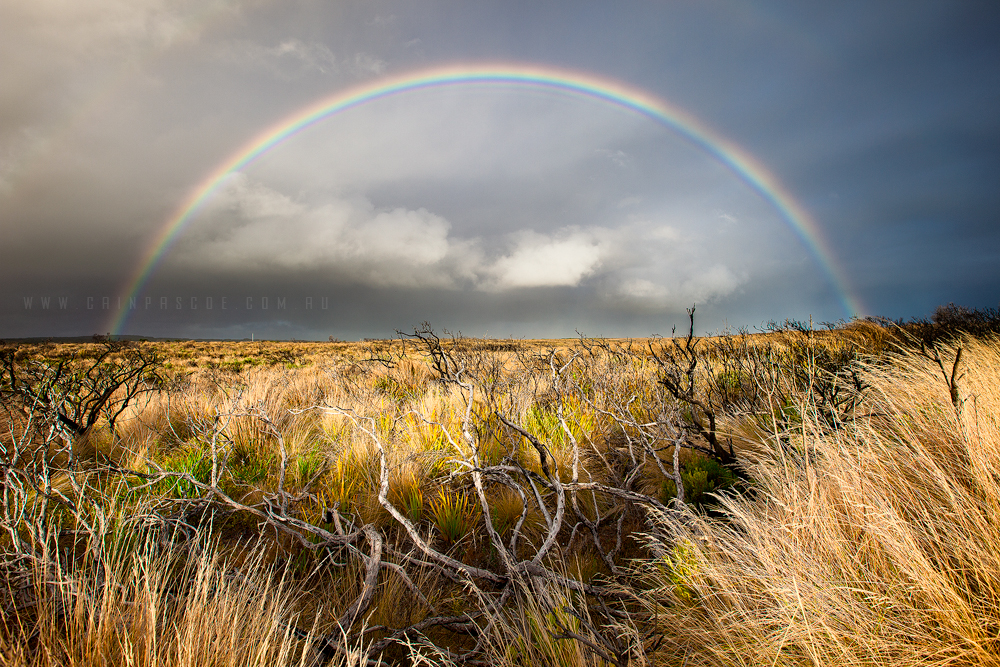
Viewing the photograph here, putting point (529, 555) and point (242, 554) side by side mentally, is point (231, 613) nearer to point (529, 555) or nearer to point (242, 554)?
point (242, 554)

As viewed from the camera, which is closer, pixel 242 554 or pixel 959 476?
pixel 959 476

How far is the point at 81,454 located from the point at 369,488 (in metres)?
3.51

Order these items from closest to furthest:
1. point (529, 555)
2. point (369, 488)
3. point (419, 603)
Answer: point (419, 603)
point (529, 555)
point (369, 488)

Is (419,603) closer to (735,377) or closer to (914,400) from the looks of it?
(914,400)

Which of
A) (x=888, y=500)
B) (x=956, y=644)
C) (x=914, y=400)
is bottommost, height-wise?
(x=956, y=644)

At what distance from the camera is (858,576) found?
72.2 inches

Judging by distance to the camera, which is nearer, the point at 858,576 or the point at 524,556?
the point at 858,576

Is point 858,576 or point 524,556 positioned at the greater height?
point 858,576

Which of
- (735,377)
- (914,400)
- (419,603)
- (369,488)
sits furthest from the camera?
(735,377)

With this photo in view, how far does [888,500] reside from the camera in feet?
6.82

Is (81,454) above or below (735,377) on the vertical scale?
below

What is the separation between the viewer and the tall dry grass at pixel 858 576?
149cm

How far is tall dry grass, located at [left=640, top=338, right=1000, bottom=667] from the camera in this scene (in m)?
1.49

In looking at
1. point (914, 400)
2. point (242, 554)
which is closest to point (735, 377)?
point (914, 400)
